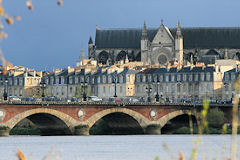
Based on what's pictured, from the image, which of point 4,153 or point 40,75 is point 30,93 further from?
point 4,153

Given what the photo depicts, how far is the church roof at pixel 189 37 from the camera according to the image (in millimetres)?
146875

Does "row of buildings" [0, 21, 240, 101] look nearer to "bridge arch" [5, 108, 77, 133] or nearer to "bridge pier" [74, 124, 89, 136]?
"bridge pier" [74, 124, 89, 136]

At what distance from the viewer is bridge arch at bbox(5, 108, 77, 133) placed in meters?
66.4

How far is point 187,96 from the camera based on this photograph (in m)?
104

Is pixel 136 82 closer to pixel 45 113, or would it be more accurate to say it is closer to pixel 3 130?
pixel 45 113

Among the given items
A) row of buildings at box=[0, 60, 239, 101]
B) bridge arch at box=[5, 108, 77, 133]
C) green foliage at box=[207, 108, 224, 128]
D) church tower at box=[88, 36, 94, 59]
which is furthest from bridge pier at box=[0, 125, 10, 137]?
church tower at box=[88, 36, 94, 59]

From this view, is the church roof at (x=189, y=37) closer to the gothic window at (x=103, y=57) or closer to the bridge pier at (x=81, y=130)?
the gothic window at (x=103, y=57)

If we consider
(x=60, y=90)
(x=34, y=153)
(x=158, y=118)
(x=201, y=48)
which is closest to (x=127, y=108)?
(x=158, y=118)

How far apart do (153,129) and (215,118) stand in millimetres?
6300

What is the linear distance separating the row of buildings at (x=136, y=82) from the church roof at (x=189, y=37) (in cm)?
3523

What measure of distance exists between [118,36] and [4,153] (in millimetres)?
109823

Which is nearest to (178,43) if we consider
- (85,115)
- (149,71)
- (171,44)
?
(171,44)

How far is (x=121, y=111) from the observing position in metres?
72.2

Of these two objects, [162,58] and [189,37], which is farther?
[189,37]
